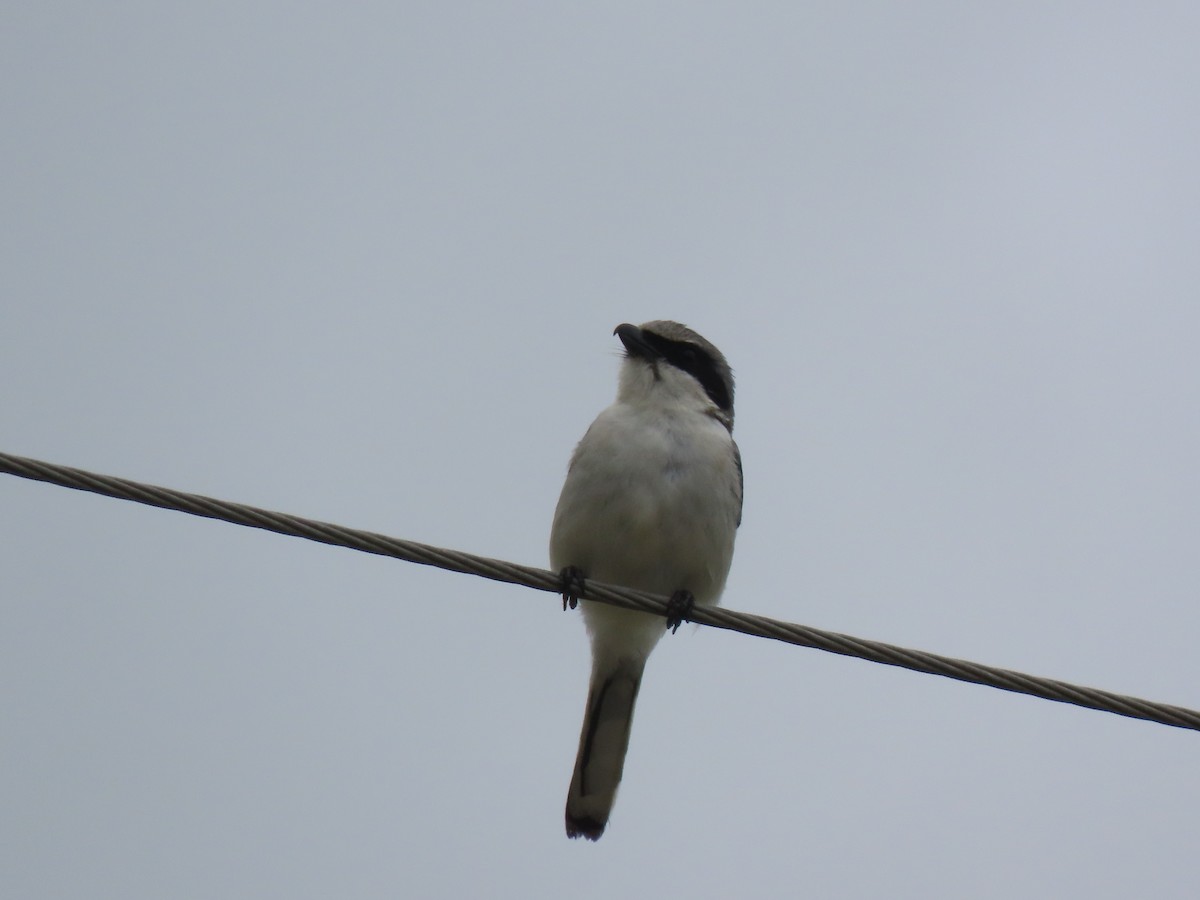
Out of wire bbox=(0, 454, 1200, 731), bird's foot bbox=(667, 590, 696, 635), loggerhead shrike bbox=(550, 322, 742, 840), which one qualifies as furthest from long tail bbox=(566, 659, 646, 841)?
wire bbox=(0, 454, 1200, 731)

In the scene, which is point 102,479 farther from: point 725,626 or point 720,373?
point 720,373

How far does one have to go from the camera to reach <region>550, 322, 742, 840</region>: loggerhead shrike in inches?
238

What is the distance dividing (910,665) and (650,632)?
2611 mm

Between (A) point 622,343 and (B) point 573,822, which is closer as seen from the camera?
(B) point 573,822

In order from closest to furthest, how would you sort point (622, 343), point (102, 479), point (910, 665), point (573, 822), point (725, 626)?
point (102, 479), point (910, 665), point (725, 626), point (573, 822), point (622, 343)

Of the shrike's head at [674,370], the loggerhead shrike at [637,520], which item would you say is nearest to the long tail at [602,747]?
the loggerhead shrike at [637,520]

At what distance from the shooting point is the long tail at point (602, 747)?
260 inches

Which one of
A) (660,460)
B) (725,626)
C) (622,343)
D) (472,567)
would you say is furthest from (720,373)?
(472,567)

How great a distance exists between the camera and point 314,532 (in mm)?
4074

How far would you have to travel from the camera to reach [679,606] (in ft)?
18.9

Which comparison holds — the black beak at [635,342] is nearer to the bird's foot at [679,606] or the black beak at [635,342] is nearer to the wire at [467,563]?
the bird's foot at [679,606]

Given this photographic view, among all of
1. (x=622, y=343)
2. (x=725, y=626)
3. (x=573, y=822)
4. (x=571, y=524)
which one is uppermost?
(x=622, y=343)

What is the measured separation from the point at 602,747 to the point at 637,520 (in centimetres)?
134

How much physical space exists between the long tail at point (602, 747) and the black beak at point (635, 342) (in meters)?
1.55
